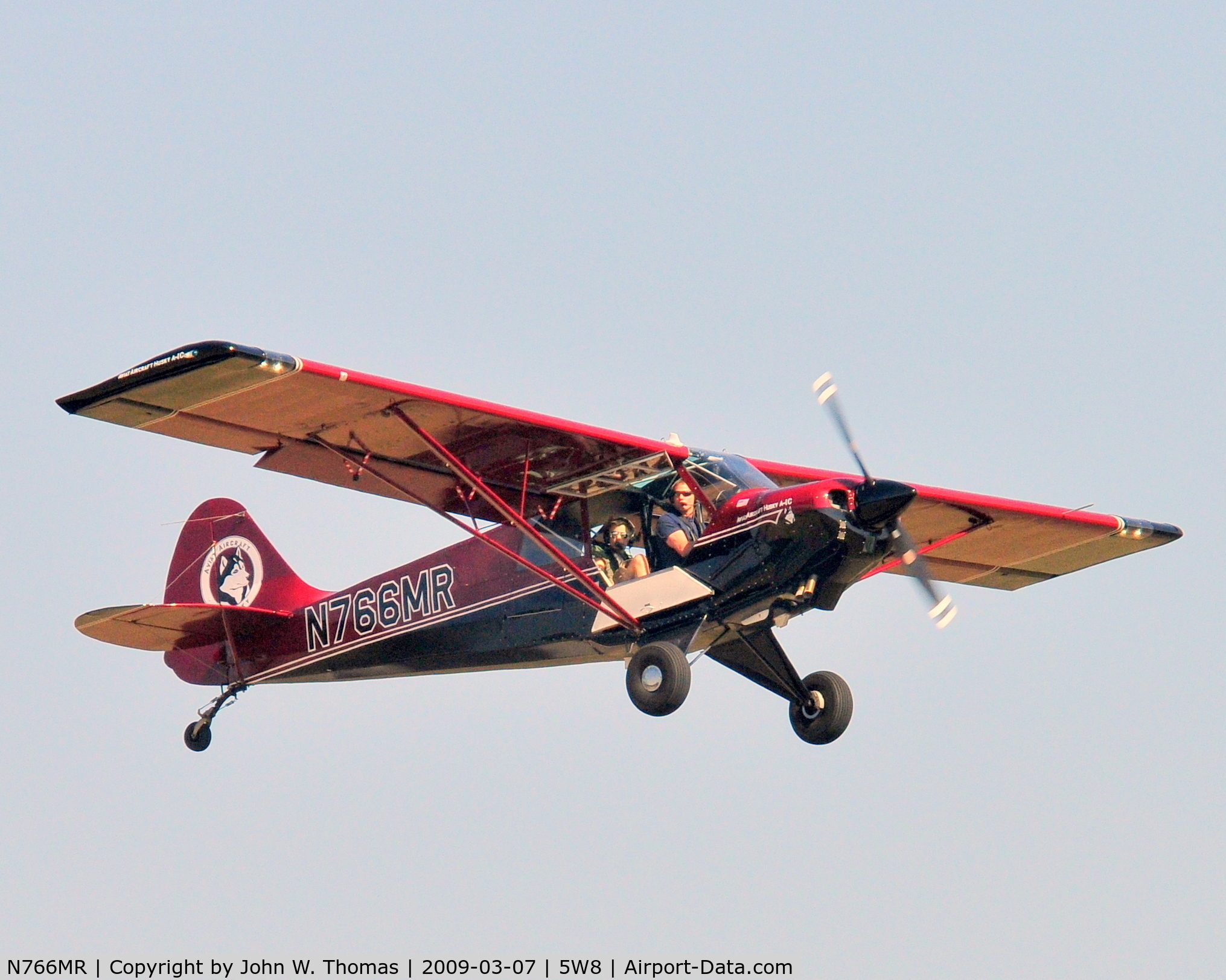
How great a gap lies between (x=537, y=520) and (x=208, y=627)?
3.63m

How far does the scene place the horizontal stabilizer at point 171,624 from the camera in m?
16.2

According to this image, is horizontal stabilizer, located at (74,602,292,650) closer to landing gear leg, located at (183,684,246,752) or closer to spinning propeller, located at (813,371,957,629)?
landing gear leg, located at (183,684,246,752)

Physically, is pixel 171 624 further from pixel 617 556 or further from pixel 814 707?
pixel 814 707

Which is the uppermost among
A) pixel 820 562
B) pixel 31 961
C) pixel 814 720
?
pixel 820 562

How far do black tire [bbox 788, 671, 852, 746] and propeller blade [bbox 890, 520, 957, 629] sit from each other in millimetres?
1186

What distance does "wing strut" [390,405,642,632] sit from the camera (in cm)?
1438

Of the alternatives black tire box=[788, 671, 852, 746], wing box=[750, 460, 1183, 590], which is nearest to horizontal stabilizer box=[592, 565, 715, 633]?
black tire box=[788, 671, 852, 746]

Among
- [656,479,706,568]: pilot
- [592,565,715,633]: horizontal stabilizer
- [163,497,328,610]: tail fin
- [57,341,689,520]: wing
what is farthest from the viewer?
[163,497,328,610]: tail fin

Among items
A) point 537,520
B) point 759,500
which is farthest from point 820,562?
point 537,520

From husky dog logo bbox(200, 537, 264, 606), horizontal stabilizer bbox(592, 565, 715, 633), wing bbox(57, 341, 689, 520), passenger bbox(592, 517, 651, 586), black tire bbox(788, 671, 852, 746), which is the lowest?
black tire bbox(788, 671, 852, 746)

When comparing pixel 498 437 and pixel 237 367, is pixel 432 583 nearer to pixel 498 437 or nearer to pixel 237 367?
pixel 498 437

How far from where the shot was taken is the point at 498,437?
14594mm

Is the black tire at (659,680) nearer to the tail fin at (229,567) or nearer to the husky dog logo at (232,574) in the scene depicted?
the tail fin at (229,567)

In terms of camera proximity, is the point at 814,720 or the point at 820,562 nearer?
the point at 820,562
